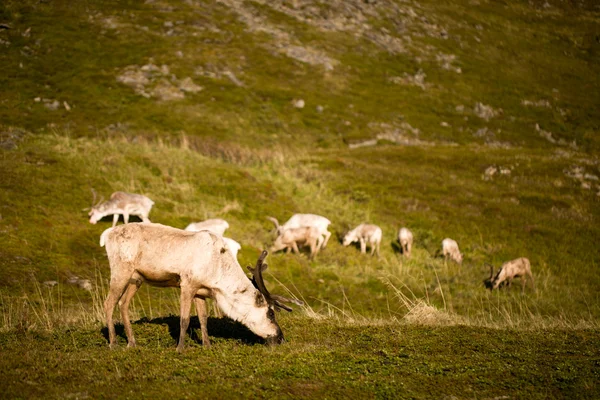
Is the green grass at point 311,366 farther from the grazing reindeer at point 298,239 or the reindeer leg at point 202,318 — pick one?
the grazing reindeer at point 298,239

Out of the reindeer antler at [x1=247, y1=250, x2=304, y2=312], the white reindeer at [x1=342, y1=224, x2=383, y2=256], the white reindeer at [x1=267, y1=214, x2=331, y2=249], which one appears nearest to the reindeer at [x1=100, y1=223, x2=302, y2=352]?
the reindeer antler at [x1=247, y1=250, x2=304, y2=312]

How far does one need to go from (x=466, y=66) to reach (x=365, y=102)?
115 feet

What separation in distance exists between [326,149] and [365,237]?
35.0m

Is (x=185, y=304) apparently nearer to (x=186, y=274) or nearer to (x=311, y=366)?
(x=186, y=274)

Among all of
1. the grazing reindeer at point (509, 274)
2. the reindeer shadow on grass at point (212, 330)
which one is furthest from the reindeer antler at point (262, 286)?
the grazing reindeer at point (509, 274)

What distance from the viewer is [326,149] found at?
64.3 m

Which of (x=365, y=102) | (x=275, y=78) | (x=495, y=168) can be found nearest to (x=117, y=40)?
(x=275, y=78)

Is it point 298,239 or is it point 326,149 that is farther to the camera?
point 326,149

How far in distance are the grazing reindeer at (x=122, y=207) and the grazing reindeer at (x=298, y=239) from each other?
6874 mm

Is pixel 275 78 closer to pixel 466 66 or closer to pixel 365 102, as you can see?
pixel 365 102

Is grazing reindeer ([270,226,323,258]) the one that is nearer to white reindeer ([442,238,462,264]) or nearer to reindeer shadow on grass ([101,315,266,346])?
white reindeer ([442,238,462,264])

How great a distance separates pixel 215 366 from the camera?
1007 cm

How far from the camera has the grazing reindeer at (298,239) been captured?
1062 inches

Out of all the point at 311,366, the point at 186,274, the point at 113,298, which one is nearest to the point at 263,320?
the point at 311,366
